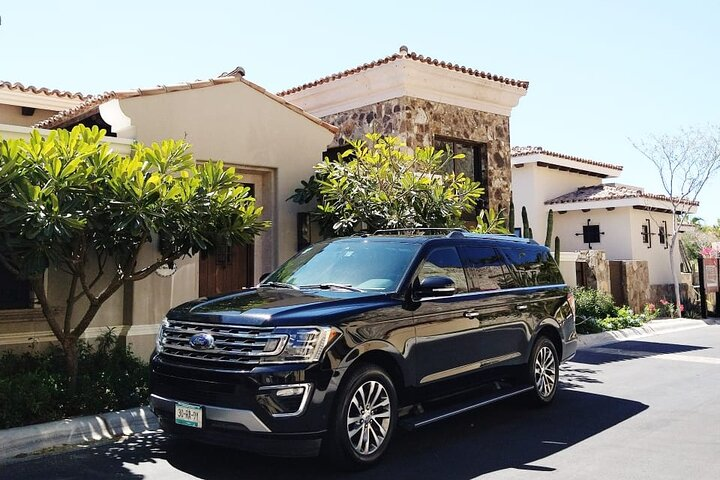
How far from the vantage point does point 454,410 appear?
19.0ft

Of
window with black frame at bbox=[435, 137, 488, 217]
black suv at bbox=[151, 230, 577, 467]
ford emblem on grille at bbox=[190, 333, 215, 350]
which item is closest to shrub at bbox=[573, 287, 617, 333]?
window with black frame at bbox=[435, 137, 488, 217]

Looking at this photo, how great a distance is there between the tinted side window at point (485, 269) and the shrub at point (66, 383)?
398 centimetres

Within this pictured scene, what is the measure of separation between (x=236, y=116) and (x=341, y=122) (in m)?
5.08

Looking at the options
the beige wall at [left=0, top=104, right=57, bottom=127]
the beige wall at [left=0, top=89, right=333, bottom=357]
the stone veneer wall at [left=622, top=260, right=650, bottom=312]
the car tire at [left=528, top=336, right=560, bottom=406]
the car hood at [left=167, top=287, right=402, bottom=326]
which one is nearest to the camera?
the car hood at [left=167, top=287, right=402, bottom=326]

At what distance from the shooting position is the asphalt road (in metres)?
4.96

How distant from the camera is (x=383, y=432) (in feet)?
16.8

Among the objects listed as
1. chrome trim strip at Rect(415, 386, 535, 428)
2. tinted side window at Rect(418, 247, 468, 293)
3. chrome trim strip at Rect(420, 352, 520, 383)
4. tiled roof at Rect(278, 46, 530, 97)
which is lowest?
chrome trim strip at Rect(415, 386, 535, 428)

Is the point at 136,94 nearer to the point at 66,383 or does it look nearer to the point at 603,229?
the point at 66,383

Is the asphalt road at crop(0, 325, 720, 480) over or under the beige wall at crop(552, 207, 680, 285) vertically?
under

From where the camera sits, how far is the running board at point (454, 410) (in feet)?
17.5

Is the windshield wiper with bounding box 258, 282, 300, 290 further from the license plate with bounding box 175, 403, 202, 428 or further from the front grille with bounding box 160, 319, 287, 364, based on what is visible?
the license plate with bounding box 175, 403, 202, 428

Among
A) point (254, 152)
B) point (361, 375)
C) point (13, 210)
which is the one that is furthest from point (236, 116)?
point (361, 375)

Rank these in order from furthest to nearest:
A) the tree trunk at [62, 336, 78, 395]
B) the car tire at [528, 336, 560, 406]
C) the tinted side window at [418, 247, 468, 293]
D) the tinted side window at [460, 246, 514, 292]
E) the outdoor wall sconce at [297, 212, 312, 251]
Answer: the outdoor wall sconce at [297, 212, 312, 251] < the car tire at [528, 336, 560, 406] < the tree trunk at [62, 336, 78, 395] < the tinted side window at [460, 246, 514, 292] < the tinted side window at [418, 247, 468, 293]

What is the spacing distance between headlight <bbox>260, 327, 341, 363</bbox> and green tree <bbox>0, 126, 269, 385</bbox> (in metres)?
2.68
